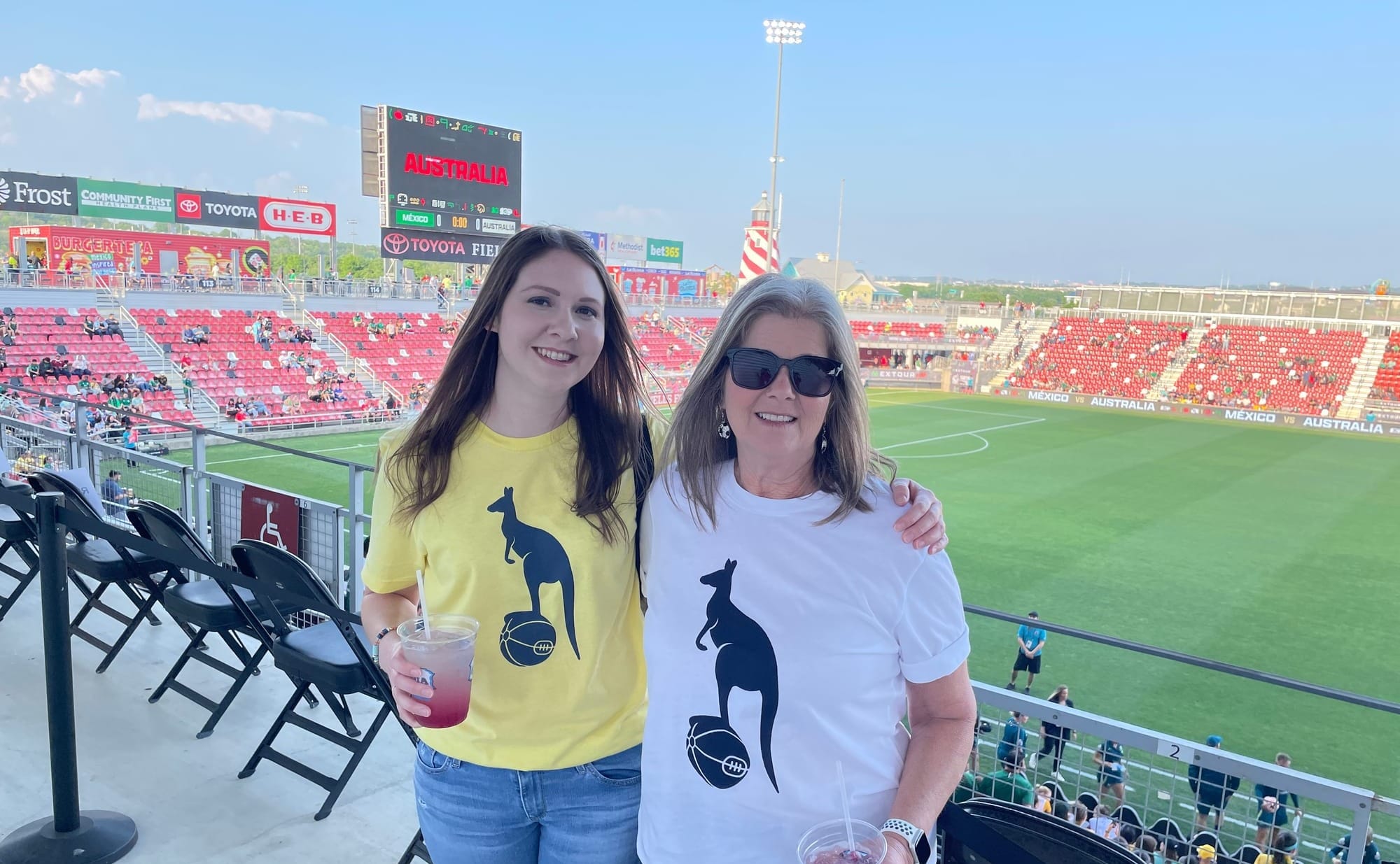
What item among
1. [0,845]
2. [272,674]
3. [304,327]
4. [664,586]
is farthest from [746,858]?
[304,327]

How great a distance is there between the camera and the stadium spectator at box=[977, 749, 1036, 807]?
3048mm

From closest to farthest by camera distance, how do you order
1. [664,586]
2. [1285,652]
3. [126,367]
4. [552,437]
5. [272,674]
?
[664,586]
[552,437]
[272,674]
[1285,652]
[126,367]

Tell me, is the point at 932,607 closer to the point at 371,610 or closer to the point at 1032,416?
the point at 371,610

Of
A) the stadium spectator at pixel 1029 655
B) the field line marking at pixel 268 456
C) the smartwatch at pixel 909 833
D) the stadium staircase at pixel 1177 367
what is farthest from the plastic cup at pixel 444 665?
the stadium staircase at pixel 1177 367

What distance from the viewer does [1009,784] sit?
3557 mm

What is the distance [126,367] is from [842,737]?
85.2 feet

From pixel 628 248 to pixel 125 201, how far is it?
Answer: 31.3 metres

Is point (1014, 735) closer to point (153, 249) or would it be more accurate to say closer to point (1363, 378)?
point (1363, 378)

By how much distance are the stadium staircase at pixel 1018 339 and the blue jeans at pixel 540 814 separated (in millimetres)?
44913

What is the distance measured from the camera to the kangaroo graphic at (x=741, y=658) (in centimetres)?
146

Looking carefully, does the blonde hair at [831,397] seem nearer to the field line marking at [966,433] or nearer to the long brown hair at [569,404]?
the long brown hair at [569,404]

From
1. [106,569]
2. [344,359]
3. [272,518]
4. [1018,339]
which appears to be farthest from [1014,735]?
[1018,339]

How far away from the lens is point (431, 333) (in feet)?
107

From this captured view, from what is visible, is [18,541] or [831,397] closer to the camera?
[831,397]
